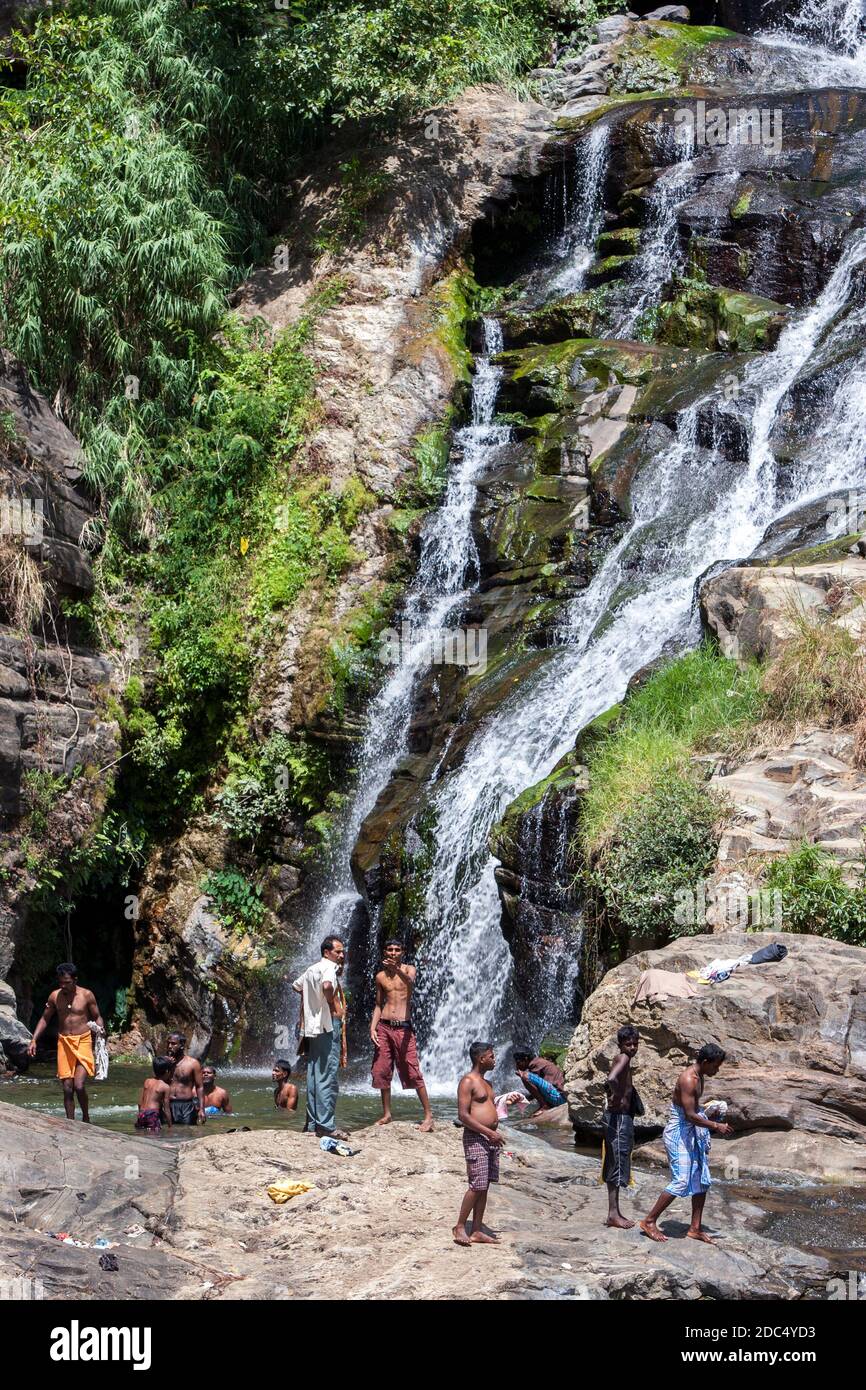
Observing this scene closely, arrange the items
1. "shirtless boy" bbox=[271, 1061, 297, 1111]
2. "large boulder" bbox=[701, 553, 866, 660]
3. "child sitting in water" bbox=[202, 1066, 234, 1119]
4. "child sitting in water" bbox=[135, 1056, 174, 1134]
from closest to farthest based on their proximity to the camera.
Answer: "child sitting in water" bbox=[135, 1056, 174, 1134]
"child sitting in water" bbox=[202, 1066, 234, 1119]
"shirtless boy" bbox=[271, 1061, 297, 1111]
"large boulder" bbox=[701, 553, 866, 660]

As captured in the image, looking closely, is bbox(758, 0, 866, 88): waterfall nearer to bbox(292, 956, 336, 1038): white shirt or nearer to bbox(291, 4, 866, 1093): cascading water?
bbox(291, 4, 866, 1093): cascading water

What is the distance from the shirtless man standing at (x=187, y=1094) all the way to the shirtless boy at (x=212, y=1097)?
326 millimetres

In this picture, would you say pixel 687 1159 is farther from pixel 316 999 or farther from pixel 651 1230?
pixel 316 999

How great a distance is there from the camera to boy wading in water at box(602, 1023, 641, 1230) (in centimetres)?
816

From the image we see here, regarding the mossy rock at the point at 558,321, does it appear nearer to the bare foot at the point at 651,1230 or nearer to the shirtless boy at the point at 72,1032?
the shirtless boy at the point at 72,1032

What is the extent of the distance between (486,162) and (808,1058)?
1805 centimetres

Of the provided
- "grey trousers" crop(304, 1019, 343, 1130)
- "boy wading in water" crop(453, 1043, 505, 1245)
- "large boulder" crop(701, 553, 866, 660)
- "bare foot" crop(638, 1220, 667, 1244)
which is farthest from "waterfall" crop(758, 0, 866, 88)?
"bare foot" crop(638, 1220, 667, 1244)

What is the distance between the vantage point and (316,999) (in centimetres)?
1013

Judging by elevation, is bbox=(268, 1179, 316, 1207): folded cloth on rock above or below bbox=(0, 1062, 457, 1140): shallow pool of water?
above

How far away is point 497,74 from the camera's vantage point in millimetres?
23719

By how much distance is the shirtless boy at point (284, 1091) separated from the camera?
12.8m

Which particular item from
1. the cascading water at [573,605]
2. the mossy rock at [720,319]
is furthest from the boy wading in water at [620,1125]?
the mossy rock at [720,319]

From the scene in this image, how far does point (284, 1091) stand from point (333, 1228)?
473 centimetres

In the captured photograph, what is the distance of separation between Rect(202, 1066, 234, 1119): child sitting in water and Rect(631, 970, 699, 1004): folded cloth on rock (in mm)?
4384
